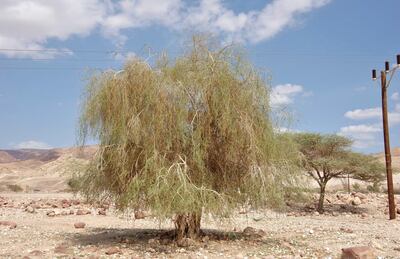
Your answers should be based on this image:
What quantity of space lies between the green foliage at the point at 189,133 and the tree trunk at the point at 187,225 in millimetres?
1195

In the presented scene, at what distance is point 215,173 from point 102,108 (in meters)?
3.71

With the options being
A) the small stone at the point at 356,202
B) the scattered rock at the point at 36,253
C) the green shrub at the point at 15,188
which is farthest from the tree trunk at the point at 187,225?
the green shrub at the point at 15,188

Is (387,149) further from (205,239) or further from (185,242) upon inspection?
(185,242)

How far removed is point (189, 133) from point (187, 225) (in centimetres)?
293

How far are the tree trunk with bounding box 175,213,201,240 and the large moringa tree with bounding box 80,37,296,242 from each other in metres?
0.03

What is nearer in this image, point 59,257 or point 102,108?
point 59,257

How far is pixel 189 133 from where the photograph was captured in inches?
554

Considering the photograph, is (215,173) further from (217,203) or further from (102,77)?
(102,77)

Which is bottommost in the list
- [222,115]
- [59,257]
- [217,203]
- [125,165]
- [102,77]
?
[59,257]

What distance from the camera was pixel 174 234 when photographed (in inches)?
614

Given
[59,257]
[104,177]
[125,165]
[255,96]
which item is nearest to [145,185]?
[125,165]

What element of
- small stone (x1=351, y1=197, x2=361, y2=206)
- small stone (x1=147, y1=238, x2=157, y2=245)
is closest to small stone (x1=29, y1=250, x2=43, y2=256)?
small stone (x1=147, y1=238, x2=157, y2=245)

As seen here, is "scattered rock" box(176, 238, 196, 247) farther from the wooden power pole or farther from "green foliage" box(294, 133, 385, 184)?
"green foliage" box(294, 133, 385, 184)

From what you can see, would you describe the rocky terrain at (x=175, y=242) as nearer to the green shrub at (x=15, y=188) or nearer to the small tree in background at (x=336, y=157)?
the small tree in background at (x=336, y=157)
